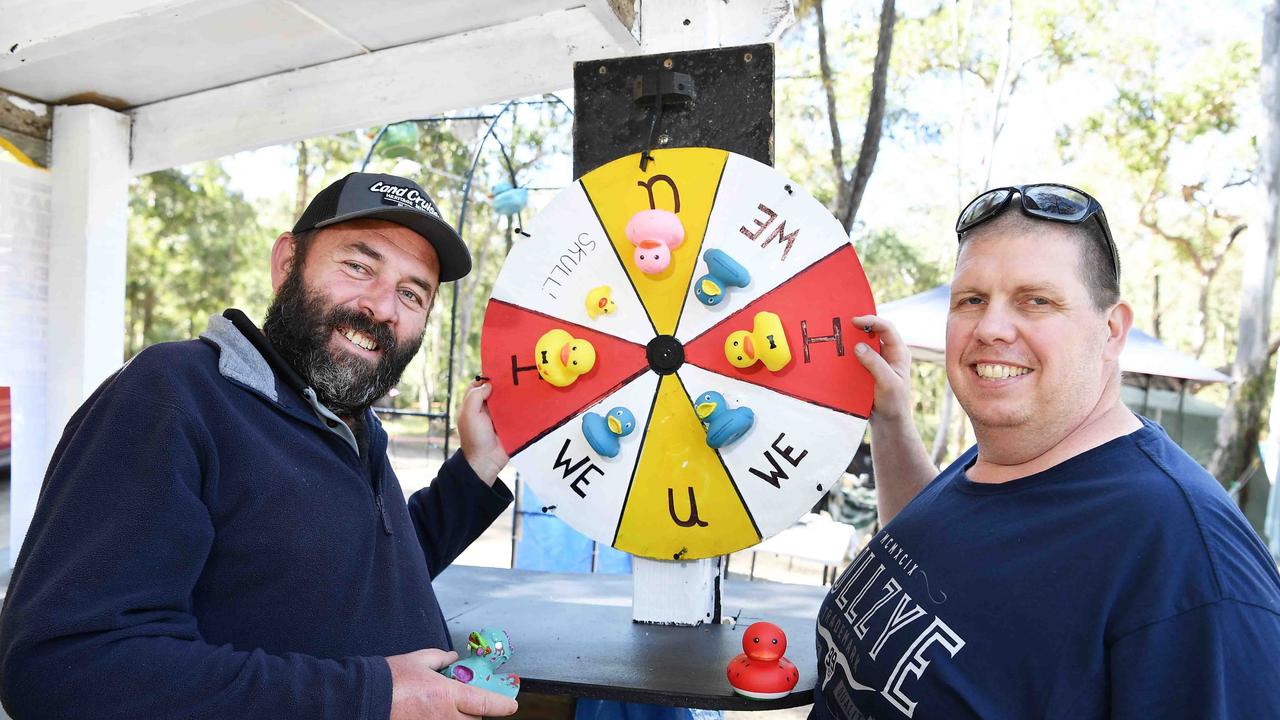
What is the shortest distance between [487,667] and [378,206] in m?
0.89

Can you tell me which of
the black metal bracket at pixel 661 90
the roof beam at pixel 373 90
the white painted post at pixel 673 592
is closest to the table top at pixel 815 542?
the roof beam at pixel 373 90

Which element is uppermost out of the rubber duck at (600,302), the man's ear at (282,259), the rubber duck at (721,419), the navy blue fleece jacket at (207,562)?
the man's ear at (282,259)

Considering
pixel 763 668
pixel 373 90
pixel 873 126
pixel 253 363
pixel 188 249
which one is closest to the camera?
pixel 253 363

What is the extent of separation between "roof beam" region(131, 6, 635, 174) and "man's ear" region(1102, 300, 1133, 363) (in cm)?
204

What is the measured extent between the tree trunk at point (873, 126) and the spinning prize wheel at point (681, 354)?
509cm

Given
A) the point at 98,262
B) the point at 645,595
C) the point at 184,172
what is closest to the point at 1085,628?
the point at 645,595

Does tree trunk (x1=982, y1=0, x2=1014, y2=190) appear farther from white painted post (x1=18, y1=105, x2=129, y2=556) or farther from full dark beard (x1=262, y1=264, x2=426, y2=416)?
full dark beard (x1=262, y1=264, x2=426, y2=416)

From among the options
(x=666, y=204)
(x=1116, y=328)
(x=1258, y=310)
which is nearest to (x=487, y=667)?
(x=666, y=204)

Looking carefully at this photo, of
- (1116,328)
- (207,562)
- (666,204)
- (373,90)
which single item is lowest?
(207,562)

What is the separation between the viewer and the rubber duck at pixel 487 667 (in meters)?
1.47

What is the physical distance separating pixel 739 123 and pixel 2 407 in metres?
3.27

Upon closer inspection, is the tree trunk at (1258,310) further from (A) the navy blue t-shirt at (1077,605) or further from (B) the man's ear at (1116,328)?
(A) the navy blue t-shirt at (1077,605)

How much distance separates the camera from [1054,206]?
52.5 inches

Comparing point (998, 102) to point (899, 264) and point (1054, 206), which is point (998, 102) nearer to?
point (899, 264)
